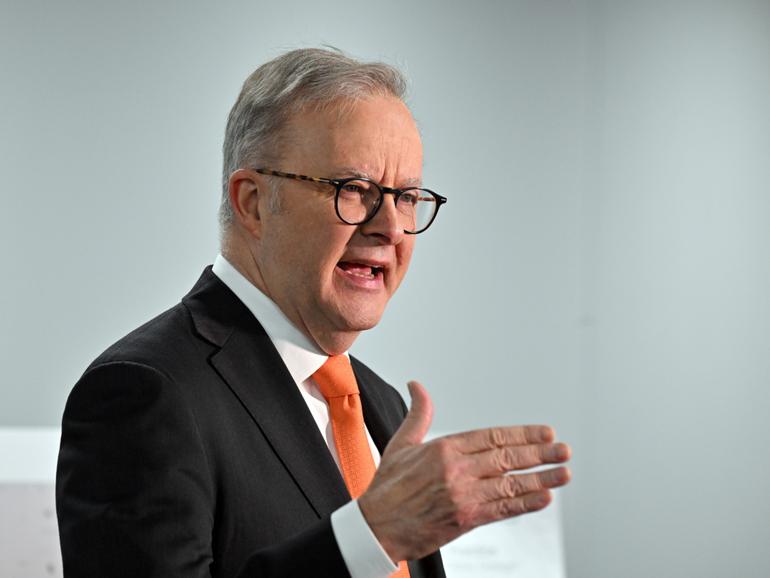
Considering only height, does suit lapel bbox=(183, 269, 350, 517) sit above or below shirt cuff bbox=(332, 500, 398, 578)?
above

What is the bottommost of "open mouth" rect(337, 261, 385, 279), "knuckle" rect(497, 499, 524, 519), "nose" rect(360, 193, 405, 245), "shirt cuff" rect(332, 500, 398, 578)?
"shirt cuff" rect(332, 500, 398, 578)

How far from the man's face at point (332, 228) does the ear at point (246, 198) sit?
0.02 meters

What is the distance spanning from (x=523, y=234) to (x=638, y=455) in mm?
946

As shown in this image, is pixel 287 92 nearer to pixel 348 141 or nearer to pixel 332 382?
pixel 348 141

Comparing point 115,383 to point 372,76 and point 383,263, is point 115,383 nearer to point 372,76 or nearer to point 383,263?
point 383,263

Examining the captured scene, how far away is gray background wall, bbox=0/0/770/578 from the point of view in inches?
156

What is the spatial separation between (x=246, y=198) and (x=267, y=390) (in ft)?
0.95

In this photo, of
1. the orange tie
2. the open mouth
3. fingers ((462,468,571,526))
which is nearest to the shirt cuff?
fingers ((462,468,571,526))

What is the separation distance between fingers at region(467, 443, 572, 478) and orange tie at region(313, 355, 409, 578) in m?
0.36

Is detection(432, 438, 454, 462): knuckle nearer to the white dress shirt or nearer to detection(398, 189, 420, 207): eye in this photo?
the white dress shirt

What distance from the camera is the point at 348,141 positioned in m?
1.44

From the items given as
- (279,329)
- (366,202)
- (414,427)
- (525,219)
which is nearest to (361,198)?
(366,202)

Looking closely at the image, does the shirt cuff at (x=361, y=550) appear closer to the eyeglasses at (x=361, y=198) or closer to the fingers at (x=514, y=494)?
the fingers at (x=514, y=494)

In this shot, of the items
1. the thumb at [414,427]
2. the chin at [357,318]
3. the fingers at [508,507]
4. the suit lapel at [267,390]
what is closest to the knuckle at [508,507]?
the fingers at [508,507]
